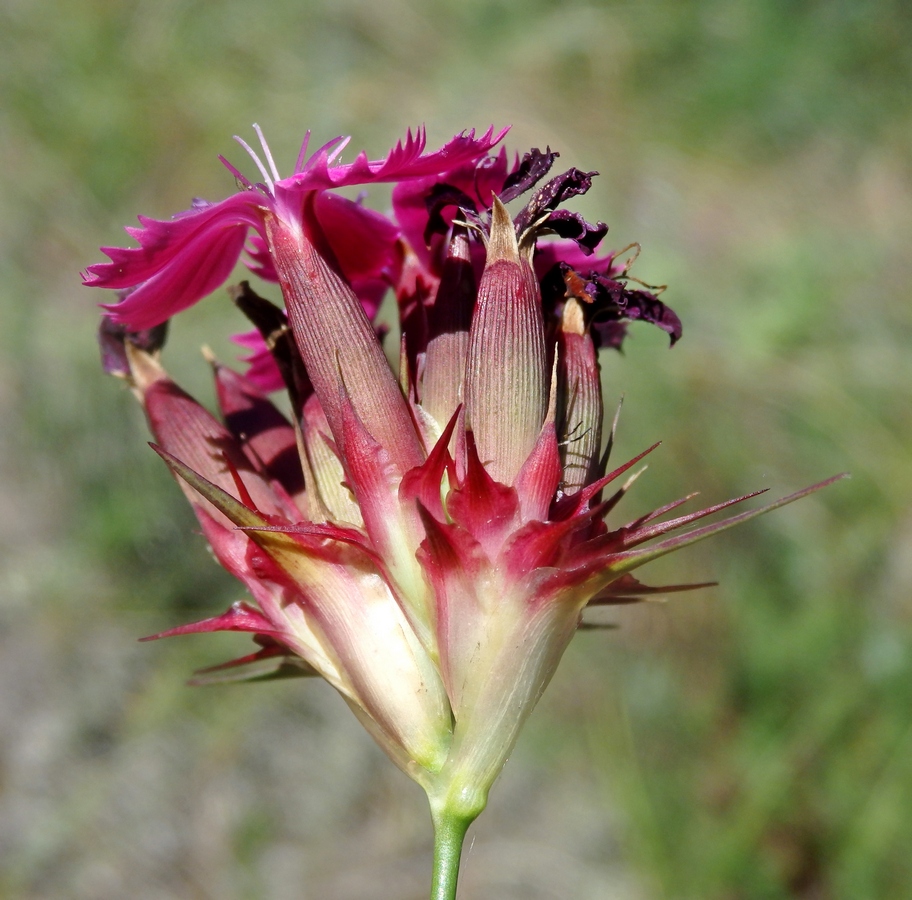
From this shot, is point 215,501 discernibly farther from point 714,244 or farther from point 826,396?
point 714,244

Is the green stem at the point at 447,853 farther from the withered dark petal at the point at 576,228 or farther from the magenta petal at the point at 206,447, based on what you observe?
the withered dark petal at the point at 576,228

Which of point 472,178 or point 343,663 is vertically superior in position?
point 472,178

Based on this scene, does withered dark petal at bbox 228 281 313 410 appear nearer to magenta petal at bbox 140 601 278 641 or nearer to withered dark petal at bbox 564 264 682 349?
magenta petal at bbox 140 601 278 641

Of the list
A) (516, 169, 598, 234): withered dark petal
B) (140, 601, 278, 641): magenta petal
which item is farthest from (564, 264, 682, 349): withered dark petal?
(140, 601, 278, 641): magenta petal

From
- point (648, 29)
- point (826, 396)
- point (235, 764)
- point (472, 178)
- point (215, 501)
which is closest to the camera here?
point (215, 501)

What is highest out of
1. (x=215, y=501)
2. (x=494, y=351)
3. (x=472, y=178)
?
(x=472, y=178)

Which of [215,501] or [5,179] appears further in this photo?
[5,179]

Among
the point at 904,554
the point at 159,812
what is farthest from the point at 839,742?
the point at 159,812

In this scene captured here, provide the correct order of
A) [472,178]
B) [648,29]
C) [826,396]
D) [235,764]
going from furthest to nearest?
1. [648,29]
2. [826,396]
3. [235,764]
4. [472,178]
